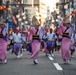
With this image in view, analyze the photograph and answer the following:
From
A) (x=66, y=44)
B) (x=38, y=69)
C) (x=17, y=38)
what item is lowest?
(x=17, y=38)

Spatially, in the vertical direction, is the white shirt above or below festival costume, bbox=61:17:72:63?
below

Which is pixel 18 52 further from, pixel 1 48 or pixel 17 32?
pixel 1 48

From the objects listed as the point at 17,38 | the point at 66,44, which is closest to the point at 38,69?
the point at 66,44

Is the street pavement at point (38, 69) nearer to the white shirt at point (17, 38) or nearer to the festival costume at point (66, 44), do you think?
the festival costume at point (66, 44)

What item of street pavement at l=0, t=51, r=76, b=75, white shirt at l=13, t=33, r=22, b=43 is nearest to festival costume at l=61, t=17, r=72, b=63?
street pavement at l=0, t=51, r=76, b=75

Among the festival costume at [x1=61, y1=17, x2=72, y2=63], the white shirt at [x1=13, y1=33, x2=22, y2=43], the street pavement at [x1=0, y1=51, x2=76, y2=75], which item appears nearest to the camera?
the street pavement at [x1=0, y1=51, x2=76, y2=75]

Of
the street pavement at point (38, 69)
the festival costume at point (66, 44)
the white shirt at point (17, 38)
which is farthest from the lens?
the white shirt at point (17, 38)

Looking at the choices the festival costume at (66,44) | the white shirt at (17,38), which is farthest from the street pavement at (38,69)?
the white shirt at (17,38)

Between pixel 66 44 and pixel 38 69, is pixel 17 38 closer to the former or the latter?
pixel 66 44

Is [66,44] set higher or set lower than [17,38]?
higher

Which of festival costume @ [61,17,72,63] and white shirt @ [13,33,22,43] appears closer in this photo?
festival costume @ [61,17,72,63]

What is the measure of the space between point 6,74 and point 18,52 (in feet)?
36.1

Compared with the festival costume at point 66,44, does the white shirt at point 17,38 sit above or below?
below

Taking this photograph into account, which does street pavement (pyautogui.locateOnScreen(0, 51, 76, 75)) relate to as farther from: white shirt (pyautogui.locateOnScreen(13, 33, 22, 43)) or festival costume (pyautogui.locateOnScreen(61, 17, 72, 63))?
white shirt (pyautogui.locateOnScreen(13, 33, 22, 43))
